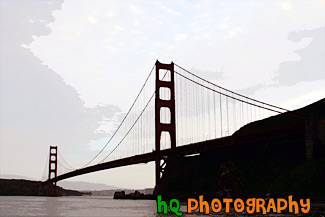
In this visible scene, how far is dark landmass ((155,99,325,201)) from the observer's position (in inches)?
1785

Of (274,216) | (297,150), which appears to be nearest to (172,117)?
(297,150)

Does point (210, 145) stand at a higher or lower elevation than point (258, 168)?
higher

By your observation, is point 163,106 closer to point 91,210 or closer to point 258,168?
point 258,168

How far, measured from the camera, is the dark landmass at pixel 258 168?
45.3 meters

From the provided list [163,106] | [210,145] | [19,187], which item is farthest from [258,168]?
[19,187]

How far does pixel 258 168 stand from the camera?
62062 mm

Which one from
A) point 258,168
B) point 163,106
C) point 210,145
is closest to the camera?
point 258,168

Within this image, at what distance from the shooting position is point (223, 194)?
147ft

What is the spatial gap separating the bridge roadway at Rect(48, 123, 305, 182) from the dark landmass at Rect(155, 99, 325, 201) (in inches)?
7.6

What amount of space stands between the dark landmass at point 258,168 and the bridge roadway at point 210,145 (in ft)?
0.63

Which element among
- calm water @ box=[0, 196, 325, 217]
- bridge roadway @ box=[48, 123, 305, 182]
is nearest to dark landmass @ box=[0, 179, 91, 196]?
bridge roadway @ box=[48, 123, 305, 182]

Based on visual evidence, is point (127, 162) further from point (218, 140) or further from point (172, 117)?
point (218, 140)

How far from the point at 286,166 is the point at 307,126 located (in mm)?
9310

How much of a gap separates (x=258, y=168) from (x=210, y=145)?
8.66 metres
